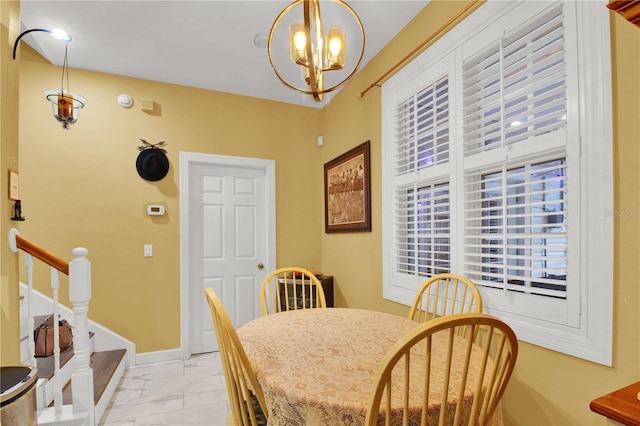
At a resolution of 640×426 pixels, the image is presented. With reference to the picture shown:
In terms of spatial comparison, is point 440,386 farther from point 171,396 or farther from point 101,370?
point 101,370

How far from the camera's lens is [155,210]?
3137 millimetres

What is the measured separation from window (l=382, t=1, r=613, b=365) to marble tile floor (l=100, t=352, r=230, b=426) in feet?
5.40

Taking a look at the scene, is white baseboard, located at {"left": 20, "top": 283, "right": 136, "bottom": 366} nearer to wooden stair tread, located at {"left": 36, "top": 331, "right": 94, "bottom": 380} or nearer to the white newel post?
wooden stair tread, located at {"left": 36, "top": 331, "right": 94, "bottom": 380}

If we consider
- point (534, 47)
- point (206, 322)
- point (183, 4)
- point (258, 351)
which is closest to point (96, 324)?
point (206, 322)

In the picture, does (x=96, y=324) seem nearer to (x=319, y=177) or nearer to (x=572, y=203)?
(x=319, y=177)

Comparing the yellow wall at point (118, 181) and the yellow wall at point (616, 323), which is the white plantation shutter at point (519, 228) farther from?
the yellow wall at point (118, 181)

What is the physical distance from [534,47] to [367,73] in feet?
5.21

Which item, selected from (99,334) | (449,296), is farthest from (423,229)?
(99,334)

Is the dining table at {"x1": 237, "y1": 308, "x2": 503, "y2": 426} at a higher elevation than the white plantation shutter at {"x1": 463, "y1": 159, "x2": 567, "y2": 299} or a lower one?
lower

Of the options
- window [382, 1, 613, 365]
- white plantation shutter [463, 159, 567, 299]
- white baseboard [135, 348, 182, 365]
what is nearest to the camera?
window [382, 1, 613, 365]

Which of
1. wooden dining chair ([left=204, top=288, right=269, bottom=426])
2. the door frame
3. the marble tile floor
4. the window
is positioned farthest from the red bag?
the window

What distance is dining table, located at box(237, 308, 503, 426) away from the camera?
913 millimetres

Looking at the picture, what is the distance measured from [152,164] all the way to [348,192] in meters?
1.95

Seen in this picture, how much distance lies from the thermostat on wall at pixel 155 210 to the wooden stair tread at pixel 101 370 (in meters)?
1.29
